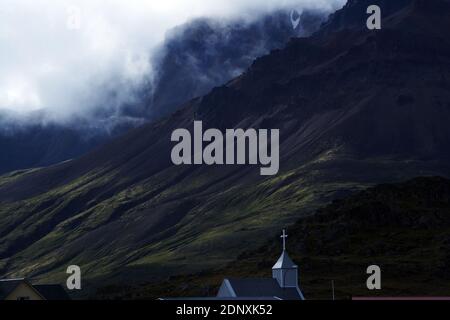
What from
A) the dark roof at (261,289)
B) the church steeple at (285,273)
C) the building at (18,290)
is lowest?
the building at (18,290)

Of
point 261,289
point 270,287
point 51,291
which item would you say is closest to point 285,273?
point 270,287

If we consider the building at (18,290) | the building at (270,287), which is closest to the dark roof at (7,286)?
the building at (18,290)

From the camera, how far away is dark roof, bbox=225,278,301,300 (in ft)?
319

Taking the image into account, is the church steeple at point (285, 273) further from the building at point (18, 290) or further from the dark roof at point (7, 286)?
the dark roof at point (7, 286)

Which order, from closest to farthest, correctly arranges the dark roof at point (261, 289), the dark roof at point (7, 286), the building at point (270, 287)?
the dark roof at point (7, 286), the building at point (270, 287), the dark roof at point (261, 289)

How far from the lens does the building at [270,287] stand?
318ft

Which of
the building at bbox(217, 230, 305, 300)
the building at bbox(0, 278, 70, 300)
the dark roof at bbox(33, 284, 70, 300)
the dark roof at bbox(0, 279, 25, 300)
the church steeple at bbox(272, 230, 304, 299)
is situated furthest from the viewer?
the church steeple at bbox(272, 230, 304, 299)

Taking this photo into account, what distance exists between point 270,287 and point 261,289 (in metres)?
1.15

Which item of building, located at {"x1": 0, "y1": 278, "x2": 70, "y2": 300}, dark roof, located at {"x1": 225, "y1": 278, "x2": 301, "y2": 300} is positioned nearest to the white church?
dark roof, located at {"x1": 225, "y1": 278, "x2": 301, "y2": 300}

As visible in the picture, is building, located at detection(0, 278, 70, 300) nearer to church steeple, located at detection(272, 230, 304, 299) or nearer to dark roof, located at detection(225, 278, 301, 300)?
dark roof, located at detection(225, 278, 301, 300)

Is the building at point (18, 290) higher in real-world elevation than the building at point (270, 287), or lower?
lower
